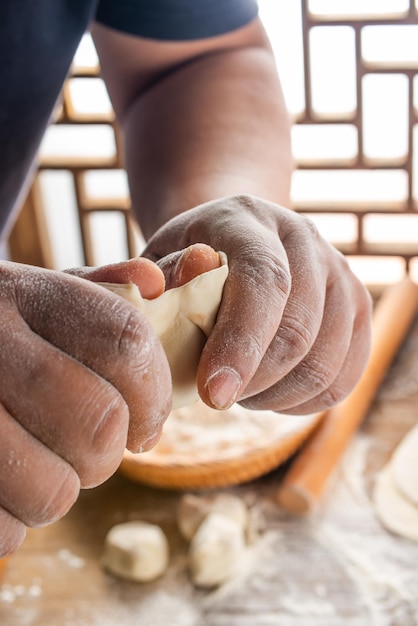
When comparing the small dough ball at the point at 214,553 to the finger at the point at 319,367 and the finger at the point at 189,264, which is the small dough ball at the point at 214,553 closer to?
the finger at the point at 319,367

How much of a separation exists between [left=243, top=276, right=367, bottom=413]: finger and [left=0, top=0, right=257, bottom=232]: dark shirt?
656mm

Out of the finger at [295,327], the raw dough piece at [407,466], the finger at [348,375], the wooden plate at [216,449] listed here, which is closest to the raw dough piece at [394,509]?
the raw dough piece at [407,466]

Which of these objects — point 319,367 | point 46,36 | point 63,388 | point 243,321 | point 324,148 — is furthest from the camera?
point 324,148

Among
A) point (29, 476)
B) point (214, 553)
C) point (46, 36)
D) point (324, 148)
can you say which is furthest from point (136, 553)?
point (324, 148)

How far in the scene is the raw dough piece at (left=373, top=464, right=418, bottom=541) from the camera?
53.3 inches

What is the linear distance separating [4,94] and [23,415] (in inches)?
30.3

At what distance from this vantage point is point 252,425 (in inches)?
60.4

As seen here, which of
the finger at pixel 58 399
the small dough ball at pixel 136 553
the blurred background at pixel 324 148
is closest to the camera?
the finger at pixel 58 399

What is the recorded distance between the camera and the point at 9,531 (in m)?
0.61

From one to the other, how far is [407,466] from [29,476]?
1.03 metres

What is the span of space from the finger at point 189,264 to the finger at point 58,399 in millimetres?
190

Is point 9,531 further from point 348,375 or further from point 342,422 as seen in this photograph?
point 342,422

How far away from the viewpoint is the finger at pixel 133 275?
67cm

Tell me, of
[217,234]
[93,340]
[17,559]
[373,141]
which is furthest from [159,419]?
[373,141]
